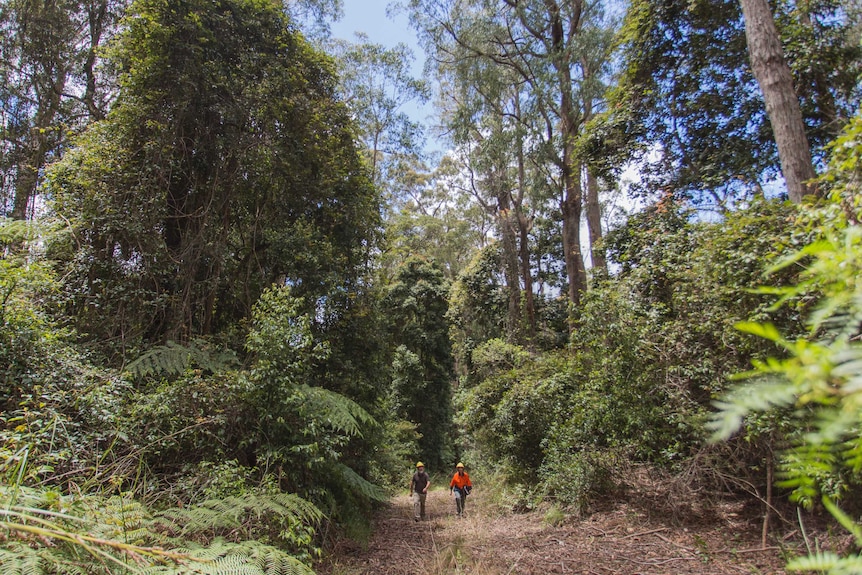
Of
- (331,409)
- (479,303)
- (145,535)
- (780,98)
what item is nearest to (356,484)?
(331,409)

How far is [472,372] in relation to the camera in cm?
1833

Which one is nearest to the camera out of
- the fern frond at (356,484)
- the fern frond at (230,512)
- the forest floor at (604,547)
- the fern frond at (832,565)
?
the fern frond at (832,565)

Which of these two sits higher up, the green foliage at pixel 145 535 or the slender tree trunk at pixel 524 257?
the slender tree trunk at pixel 524 257

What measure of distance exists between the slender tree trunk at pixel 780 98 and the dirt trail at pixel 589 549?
420cm

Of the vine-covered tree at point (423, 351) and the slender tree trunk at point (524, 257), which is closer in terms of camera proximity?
the slender tree trunk at point (524, 257)

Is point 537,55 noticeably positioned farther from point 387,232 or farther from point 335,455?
point 335,455

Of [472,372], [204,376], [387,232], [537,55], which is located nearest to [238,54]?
[387,232]

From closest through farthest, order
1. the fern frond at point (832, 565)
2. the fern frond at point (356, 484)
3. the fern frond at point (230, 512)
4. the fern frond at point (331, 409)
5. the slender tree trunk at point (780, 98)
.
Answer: the fern frond at point (832, 565) → the fern frond at point (230, 512) → the slender tree trunk at point (780, 98) → the fern frond at point (331, 409) → the fern frond at point (356, 484)

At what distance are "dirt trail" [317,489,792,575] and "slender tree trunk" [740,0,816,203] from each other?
420 centimetres

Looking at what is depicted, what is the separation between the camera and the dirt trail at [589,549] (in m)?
4.93

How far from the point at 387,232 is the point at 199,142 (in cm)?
418

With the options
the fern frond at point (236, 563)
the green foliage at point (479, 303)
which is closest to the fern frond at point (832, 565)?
the fern frond at point (236, 563)

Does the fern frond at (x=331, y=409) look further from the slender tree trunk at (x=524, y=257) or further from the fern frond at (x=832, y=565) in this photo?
the slender tree trunk at (x=524, y=257)

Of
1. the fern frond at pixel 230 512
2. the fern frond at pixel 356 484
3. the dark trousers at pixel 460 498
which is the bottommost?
the dark trousers at pixel 460 498
